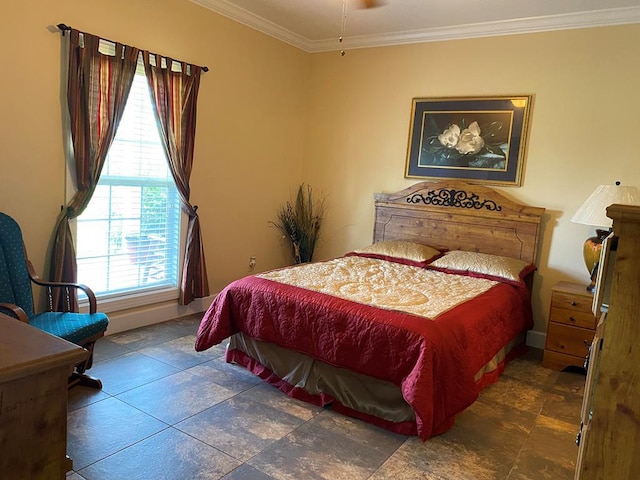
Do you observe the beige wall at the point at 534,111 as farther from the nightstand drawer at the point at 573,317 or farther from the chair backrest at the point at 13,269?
the chair backrest at the point at 13,269

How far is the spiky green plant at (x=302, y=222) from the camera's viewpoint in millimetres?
5219

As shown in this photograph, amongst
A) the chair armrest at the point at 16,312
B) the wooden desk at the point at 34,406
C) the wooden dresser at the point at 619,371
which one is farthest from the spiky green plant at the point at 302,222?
the wooden dresser at the point at 619,371

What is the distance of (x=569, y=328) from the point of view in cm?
350

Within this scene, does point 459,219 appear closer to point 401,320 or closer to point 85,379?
point 401,320

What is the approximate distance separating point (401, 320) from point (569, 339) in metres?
1.74

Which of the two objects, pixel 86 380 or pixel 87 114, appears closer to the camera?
pixel 86 380

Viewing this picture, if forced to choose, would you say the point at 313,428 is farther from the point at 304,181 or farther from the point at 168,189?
the point at 304,181

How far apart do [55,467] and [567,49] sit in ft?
14.4

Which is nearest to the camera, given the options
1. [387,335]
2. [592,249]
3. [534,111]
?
[387,335]

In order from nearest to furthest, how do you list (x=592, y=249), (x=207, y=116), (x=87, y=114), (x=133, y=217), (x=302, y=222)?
(x=87, y=114)
(x=592, y=249)
(x=133, y=217)
(x=207, y=116)
(x=302, y=222)

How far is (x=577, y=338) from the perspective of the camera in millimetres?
3467

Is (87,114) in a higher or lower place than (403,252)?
higher

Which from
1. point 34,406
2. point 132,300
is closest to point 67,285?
point 132,300

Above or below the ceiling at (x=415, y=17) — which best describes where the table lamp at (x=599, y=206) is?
below
